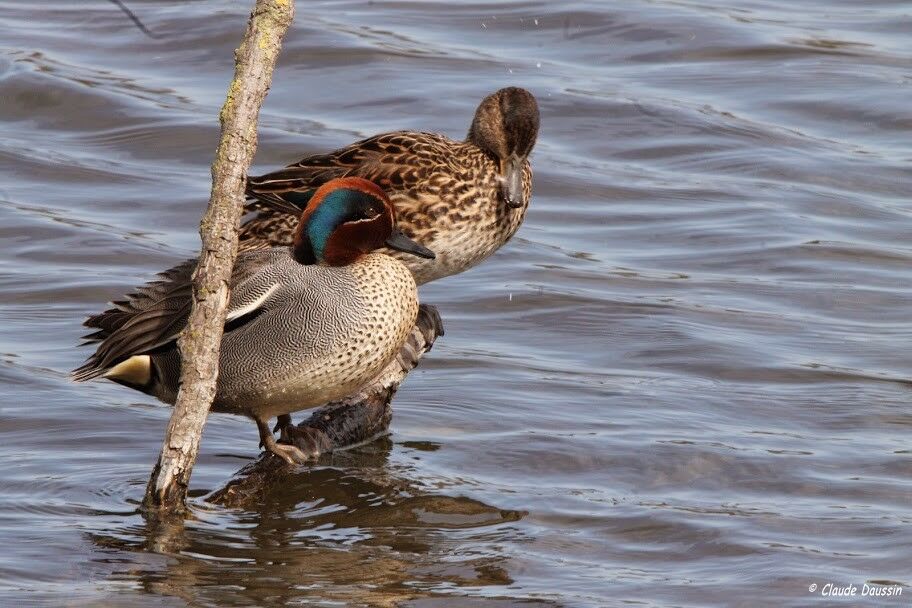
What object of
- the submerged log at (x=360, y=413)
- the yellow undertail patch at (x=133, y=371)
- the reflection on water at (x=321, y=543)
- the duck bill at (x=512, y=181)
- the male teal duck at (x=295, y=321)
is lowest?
the reflection on water at (x=321, y=543)

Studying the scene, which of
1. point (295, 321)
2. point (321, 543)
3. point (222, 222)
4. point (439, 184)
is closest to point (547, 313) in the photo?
point (439, 184)

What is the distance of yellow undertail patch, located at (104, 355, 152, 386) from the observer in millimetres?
5914

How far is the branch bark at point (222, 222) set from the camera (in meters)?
5.20

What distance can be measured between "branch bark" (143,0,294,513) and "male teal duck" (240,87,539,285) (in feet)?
5.39

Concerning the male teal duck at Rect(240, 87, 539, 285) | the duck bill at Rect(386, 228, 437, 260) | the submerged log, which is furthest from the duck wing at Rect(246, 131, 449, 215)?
the duck bill at Rect(386, 228, 437, 260)

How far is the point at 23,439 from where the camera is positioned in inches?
266

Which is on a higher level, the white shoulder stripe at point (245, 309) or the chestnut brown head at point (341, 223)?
the chestnut brown head at point (341, 223)

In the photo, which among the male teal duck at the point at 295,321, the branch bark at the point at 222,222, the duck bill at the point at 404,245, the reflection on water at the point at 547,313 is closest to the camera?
the branch bark at the point at 222,222

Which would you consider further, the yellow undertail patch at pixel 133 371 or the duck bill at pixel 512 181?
the duck bill at pixel 512 181

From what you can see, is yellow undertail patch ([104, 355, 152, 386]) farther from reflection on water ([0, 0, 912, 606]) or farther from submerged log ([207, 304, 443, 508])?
submerged log ([207, 304, 443, 508])

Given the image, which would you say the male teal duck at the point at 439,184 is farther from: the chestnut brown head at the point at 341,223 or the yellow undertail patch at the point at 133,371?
the yellow undertail patch at the point at 133,371

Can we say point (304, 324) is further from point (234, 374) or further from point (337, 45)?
point (337, 45)

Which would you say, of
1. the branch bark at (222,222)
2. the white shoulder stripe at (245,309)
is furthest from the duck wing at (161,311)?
the branch bark at (222,222)

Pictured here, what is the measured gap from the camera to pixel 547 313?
28.7ft
